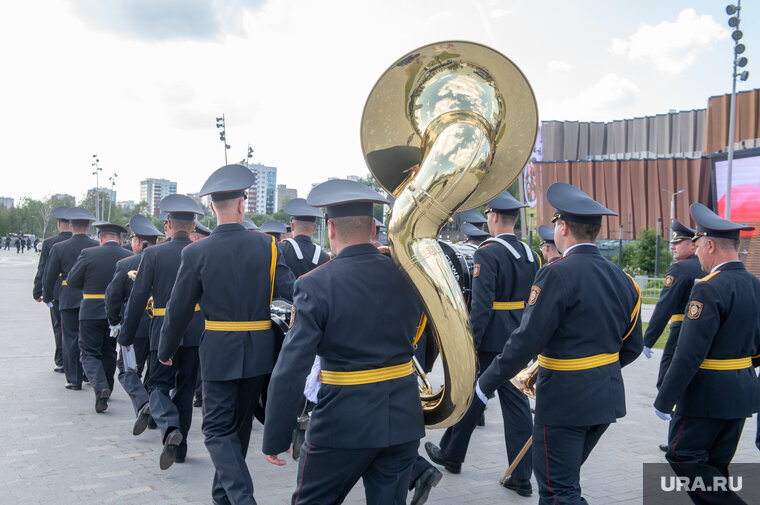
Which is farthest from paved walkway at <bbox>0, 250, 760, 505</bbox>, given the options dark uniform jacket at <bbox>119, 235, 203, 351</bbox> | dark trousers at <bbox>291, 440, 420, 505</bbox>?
dark trousers at <bbox>291, 440, 420, 505</bbox>

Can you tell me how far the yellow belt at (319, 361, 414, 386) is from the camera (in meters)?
2.66

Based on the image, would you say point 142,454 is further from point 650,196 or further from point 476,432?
point 650,196

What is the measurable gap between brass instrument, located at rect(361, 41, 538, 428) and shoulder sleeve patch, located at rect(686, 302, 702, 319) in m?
1.65

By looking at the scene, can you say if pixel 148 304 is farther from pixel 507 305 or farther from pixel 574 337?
pixel 574 337

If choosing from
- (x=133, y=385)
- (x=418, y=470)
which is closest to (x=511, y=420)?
(x=418, y=470)

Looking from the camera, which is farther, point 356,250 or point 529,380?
point 529,380

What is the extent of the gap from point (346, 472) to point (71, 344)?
606 centimetres

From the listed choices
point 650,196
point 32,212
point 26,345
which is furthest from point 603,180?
point 32,212

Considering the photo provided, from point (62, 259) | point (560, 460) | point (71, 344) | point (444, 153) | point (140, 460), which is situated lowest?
point (140, 460)

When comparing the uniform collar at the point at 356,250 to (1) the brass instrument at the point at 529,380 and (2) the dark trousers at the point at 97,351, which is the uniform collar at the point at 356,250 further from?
(2) the dark trousers at the point at 97,351

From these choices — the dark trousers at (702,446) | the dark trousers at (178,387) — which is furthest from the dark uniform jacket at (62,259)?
the dark trousers at (702,446)

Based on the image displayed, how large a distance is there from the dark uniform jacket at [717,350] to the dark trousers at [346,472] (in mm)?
2095

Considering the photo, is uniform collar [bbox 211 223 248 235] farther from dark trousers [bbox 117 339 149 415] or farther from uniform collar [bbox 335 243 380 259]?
dark trousers [bbox 117 339 149 415]

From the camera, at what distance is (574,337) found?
3301mm
